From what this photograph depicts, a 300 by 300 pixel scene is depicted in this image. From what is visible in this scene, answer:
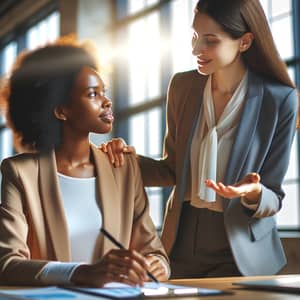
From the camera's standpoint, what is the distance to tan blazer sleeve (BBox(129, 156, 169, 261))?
5.13 ft

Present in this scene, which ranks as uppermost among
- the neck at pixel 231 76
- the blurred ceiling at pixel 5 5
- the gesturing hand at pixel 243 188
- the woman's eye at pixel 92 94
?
the blurred ceiling at pixel 5 5

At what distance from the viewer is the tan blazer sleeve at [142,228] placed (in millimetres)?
1562

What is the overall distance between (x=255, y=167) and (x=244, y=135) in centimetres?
9

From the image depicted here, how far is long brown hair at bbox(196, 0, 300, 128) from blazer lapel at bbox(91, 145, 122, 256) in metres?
0.48

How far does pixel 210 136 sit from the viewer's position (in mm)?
1727

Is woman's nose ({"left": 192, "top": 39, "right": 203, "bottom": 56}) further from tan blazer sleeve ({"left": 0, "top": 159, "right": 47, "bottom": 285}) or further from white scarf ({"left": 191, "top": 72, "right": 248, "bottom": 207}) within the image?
tan blazer sleeve ({"left": 0, "top": 159, "right": 47, "bottom": 285})

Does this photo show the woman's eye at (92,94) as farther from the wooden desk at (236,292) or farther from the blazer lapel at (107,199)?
the wooden desk at (236,292)

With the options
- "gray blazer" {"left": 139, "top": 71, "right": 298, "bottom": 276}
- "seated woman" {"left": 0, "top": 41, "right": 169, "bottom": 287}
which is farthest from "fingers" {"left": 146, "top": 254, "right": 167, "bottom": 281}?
"gray blazer" {"left": 139, "top": 71, "right": 298, "bottom": 276}

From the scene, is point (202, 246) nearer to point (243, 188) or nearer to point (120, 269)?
point (243, 188)

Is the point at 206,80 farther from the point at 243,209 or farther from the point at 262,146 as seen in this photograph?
the point at 243,209

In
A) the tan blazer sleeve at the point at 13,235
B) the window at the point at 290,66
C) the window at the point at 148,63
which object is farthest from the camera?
the window at the point at 148,63

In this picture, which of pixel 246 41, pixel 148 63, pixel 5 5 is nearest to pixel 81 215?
pixel 246 41

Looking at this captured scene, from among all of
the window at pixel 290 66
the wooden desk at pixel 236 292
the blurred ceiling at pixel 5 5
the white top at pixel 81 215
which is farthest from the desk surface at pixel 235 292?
the blurred ceiling at pixel 5 5

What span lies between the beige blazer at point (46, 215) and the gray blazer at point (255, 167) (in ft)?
0.65
